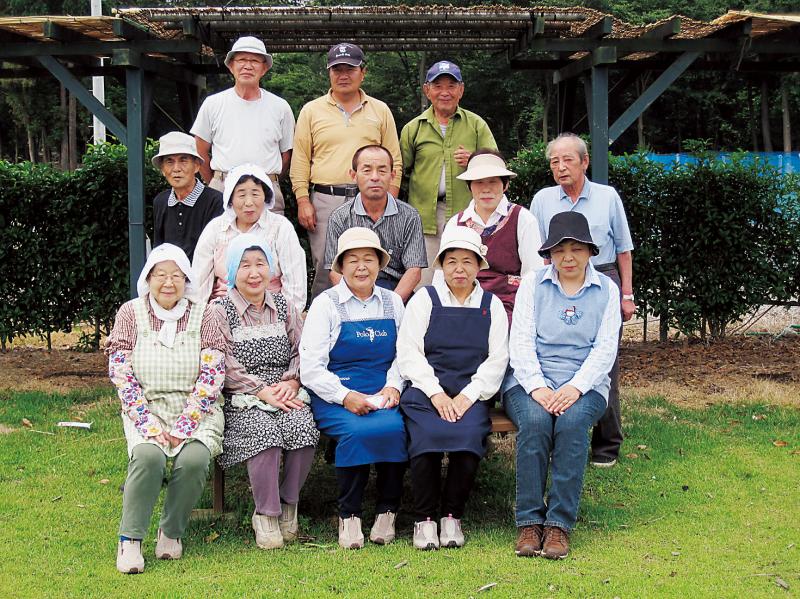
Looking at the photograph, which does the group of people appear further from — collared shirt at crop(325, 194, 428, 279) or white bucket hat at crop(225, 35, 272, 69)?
white bucket hat at crop(225, 35, 272, 69)

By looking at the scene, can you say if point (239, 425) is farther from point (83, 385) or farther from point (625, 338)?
point (625, 338)

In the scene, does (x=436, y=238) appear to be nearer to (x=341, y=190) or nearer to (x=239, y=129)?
(x=341, y=190)

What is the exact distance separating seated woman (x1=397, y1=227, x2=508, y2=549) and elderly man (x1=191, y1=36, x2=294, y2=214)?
1.74 metres

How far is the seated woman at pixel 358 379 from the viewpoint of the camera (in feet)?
14.4

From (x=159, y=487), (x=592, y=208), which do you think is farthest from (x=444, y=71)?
(x=159, y=487)

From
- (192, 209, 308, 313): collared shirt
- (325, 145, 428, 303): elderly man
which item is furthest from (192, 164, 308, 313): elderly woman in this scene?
(325, 145, 428, 303): elderly man

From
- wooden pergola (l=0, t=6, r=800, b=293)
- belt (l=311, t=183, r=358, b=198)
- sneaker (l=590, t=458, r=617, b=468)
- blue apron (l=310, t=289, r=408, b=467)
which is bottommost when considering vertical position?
sneaker (l=590, t=458, r=617, b=468)

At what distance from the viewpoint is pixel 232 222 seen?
5.04 m

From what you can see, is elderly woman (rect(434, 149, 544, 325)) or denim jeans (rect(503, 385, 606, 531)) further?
elderly woman (rect(434, 149, 544, 325))

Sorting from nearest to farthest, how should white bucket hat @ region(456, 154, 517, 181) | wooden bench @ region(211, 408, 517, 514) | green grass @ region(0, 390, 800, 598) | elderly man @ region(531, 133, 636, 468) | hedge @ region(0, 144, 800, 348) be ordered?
1. green grass @ region(0, 390, 800, 598)
2. wooden bench @ region(211, 408, 517, 514)
3. white bucket hat @ region(456, 154, 517, 181)
4. elderly man @ region(531, 133, 636, 468)
5. hedge @ region(0, 144, 800, 348)

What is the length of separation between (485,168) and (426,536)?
6.93ft

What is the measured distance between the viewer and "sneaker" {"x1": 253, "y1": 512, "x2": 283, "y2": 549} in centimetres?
436

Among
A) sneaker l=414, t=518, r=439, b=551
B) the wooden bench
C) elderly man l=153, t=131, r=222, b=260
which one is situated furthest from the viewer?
elderly man l=153, t=131, r=222, b=260

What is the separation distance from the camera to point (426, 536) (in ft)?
14.2
